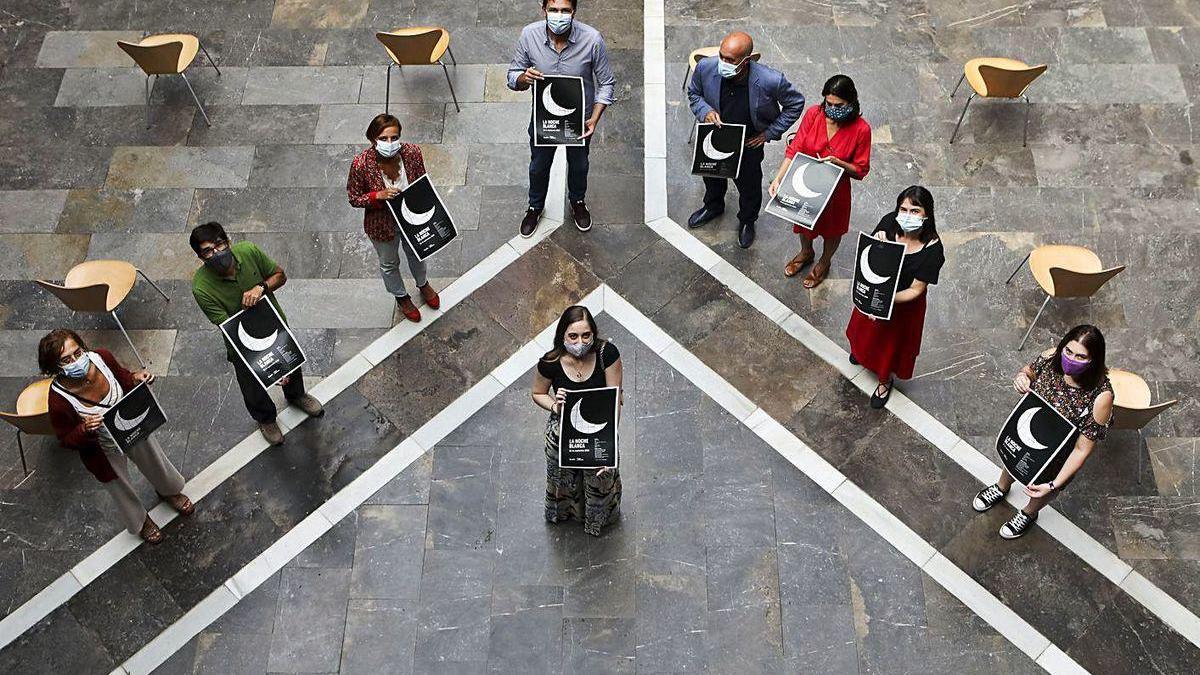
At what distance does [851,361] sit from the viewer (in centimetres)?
851

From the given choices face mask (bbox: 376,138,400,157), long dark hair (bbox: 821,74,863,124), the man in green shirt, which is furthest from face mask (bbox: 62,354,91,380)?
long dark hair (bbox: 821,74,863,124)

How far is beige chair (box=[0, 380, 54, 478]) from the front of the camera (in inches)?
293

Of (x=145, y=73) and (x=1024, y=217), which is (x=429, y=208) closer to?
(x=145, y=73)

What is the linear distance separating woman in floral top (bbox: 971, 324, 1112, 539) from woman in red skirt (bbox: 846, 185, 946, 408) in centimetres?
98

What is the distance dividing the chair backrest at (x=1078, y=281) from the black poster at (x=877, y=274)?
5.87 feet

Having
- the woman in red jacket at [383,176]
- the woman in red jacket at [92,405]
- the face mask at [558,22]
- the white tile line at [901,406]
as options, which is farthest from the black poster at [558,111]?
the woman in red jacket at [92,405]

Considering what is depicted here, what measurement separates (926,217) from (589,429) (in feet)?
9.26

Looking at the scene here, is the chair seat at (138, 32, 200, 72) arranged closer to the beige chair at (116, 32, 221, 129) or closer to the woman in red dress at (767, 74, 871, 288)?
the beige chair at (116, 32, 221, 129)

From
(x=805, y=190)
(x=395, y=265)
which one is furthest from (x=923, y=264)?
(x=395, y=265)

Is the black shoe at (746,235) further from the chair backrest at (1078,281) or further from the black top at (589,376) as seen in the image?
the black top at (589,376)

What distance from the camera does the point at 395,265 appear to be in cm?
837

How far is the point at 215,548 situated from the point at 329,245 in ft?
9.73

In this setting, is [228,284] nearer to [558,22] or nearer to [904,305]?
[558,22]

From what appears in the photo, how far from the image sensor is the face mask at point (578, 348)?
20.2 ft
